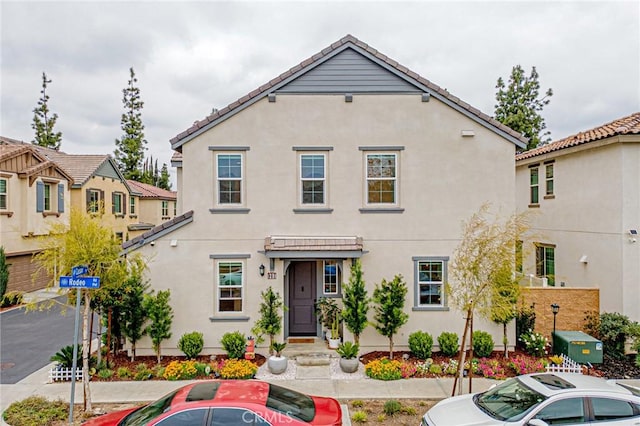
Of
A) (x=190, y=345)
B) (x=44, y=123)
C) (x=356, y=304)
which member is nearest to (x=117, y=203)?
(x=44, y=123)

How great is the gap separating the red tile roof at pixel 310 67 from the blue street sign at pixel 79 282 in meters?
5.48

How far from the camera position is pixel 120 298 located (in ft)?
35.8

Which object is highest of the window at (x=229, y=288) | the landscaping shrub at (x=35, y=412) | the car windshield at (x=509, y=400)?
the window at (x=229, y=288)

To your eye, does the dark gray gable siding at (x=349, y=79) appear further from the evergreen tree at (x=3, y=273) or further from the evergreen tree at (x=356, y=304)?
the evergreen tree at (x=3, y=273)

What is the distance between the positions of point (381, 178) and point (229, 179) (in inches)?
186

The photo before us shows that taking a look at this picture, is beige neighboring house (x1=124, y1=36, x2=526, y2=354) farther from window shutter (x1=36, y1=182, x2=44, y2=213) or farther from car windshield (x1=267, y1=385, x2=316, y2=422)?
window shutter (x1=36, y1=182, x2=44, y2=213)

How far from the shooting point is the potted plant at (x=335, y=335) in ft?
38.6

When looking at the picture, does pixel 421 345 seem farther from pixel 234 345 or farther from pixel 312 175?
pixel 312 175

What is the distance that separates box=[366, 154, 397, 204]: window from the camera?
12.1 metres

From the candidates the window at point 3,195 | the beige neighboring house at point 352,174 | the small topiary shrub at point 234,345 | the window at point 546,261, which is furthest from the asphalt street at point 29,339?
the window at point 546,261

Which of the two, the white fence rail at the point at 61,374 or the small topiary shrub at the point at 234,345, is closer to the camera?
the white fence rail at the point at 61,374

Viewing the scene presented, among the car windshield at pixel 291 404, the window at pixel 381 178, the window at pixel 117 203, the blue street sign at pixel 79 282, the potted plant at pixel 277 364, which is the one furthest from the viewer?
the window at pixel 117 203

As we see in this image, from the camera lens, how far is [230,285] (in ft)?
38.7

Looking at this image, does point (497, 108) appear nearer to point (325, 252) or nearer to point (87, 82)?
point (325, 252)
